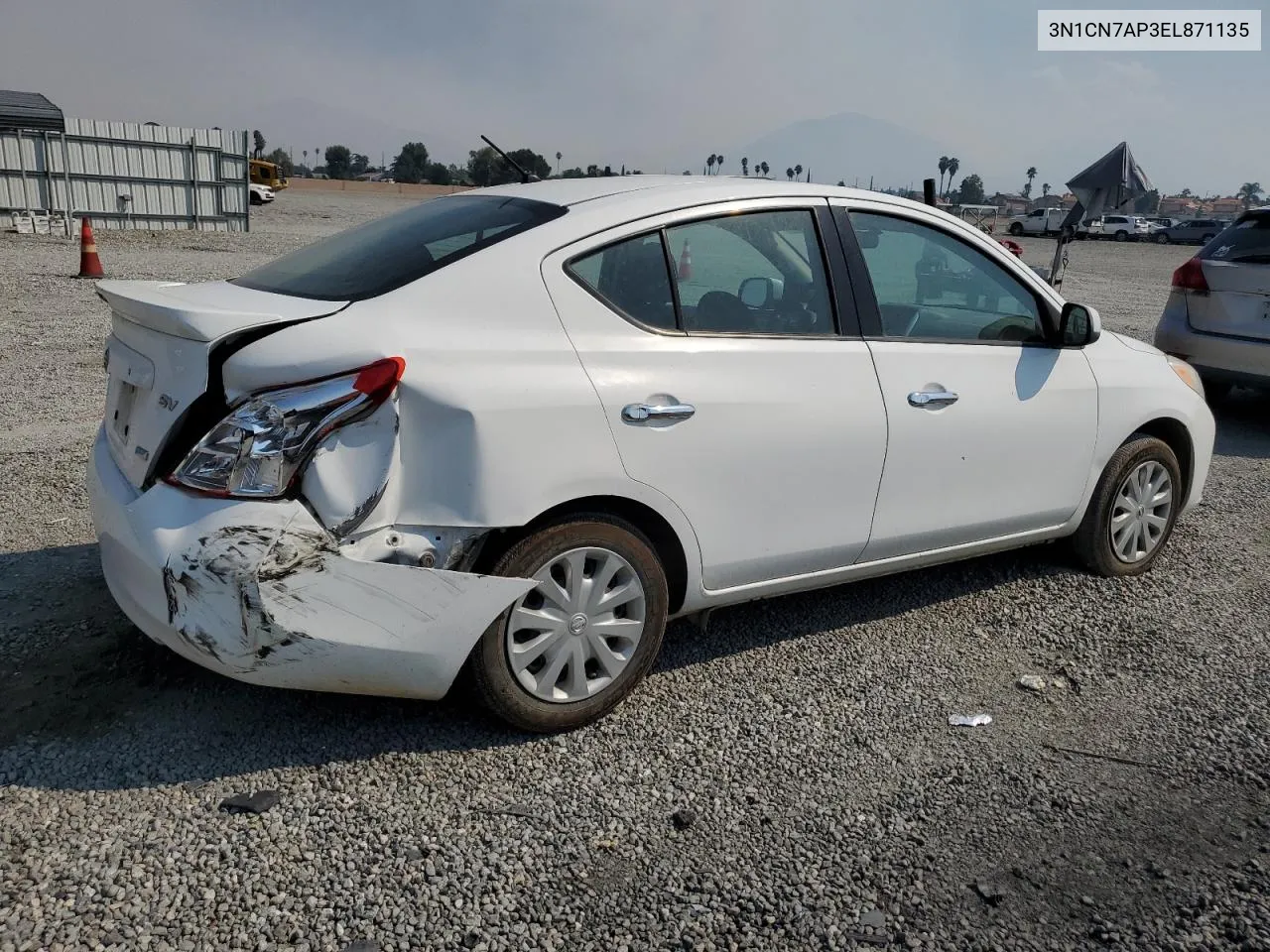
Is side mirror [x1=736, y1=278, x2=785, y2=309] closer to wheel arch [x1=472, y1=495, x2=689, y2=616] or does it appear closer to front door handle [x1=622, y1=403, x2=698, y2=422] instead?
front door handle [x1=622, y1=403, x2=698, y2=422]

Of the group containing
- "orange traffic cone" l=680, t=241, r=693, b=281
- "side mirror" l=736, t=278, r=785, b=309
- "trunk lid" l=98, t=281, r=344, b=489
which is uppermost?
"orange traffic cone" l=680, t=241, r=693, b=281

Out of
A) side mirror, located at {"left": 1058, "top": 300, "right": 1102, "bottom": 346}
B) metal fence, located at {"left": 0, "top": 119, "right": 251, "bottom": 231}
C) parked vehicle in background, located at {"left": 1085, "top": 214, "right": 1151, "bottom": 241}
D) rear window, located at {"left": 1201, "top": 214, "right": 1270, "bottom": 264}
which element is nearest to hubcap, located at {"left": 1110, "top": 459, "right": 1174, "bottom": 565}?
side mirror, located at {"left": 1058, "top": 300, "right": 1102, "bottom": 346}

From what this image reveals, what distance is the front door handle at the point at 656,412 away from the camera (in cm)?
320

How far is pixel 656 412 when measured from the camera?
3242 mm

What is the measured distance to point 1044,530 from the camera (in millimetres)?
4551

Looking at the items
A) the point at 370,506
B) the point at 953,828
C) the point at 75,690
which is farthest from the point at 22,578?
the point at 953,828

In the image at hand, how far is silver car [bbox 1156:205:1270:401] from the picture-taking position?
7883 mm

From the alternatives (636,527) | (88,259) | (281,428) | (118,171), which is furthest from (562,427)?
(118,171)

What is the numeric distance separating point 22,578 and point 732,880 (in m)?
3.18

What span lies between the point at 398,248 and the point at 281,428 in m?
0.94

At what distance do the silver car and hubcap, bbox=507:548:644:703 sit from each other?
21.9ft

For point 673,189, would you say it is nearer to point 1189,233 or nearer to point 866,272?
point 866,272

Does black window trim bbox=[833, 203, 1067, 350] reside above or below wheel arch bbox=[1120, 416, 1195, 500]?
above

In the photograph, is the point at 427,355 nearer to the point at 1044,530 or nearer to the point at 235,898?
Result: the point at 235,898
